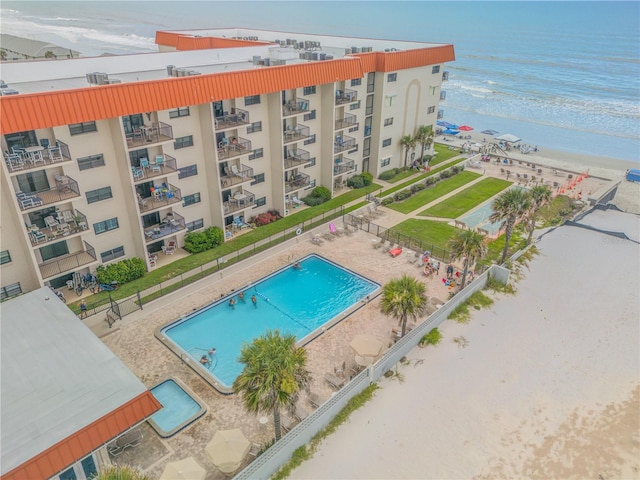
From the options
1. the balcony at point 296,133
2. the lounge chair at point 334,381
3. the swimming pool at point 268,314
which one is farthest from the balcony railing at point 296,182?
the lounge chair at point 334,381

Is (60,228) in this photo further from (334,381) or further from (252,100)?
(334,381)

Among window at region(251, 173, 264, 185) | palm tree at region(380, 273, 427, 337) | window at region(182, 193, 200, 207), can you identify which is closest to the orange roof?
palm tree at region(380, 273, 427, 337)

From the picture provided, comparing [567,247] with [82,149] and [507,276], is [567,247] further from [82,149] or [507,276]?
[82,149]

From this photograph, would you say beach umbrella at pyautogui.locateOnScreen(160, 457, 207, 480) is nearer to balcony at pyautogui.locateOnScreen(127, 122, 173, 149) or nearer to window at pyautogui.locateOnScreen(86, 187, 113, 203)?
window at pyautogui.locateOnScreen(86, 187, 113, 203)

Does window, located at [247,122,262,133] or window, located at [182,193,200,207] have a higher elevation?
window, located at [247,122,262,133]

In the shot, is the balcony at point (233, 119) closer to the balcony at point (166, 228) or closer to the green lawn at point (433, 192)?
the balcony at point (166, 228)

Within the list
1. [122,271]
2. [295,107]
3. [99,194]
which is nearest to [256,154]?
[295,107]

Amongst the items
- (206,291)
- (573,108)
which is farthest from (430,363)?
(573,108)
